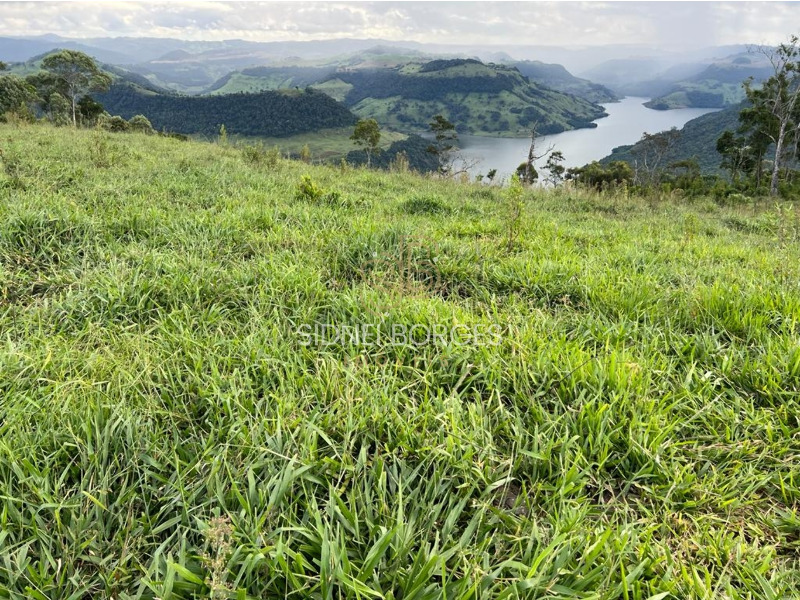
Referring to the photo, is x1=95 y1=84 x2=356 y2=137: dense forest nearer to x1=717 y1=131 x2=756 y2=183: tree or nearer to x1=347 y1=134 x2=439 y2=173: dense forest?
x1=347 y1=134 x2=439 y2=173: dense forest

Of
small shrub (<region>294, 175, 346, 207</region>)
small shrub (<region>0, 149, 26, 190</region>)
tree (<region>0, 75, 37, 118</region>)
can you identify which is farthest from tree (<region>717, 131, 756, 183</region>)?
tree (<region>0, 75, 37, 118</region>)

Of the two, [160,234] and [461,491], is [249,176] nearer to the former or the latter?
[160,234]

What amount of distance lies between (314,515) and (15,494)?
1381mm

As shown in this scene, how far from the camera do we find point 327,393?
2.60 metres

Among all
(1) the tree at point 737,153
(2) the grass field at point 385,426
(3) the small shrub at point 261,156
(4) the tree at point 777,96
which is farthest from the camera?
(1) the tree at point 737,153

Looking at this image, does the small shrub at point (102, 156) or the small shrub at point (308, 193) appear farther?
the small shrub at point (102, 156)

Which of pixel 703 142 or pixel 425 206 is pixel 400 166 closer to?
pixel 425 206

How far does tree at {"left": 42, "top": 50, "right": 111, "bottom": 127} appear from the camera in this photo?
44156 millimetres

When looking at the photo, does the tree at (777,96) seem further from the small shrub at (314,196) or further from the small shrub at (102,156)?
the small shrub at (102,156)

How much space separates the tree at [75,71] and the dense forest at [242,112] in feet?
287

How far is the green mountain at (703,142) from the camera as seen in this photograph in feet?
287

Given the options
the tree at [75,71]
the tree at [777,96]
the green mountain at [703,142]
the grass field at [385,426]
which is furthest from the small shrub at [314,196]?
the green mountain at [703,142]

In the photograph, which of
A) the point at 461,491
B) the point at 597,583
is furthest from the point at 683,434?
the point at 461,491

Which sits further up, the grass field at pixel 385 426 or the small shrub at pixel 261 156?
the small shrub at pixel 261 156
